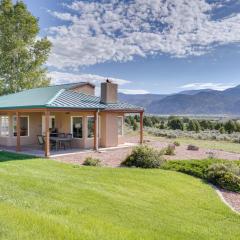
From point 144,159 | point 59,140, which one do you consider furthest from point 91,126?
point 144,159

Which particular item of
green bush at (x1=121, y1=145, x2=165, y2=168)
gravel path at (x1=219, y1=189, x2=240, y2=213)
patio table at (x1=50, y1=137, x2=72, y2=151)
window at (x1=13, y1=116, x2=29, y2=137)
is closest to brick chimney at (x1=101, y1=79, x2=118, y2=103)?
patio table at (x1=50, y1=137, x2=72, y2=151)

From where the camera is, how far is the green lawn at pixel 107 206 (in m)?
6.31

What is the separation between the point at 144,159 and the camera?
48.5ft

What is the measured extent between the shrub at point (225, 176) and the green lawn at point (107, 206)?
61 cm

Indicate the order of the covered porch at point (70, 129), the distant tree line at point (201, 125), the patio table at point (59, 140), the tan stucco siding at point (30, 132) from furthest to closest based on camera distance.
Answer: the distant tree line at point (201, 125)
the tan stucco siding at point (30, 132)
the covered porch at point (70, 129)
the patio table at point (59, 140)

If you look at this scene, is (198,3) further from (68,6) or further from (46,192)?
(46,192)

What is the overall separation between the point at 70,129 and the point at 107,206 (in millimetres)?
13454

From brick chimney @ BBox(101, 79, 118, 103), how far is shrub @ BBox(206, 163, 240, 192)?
9.65 meters

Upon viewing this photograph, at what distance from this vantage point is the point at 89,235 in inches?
236

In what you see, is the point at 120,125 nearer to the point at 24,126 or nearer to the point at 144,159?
the point at 24,126

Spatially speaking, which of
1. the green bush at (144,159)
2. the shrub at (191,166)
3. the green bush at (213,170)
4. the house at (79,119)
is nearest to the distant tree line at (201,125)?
the house at (79,119)

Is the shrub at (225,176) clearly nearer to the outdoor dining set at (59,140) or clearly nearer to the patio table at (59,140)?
the patio table at (59,140)

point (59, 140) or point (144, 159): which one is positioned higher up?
point (59, 140)

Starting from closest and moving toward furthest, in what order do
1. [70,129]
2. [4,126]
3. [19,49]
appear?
1. [70,129]
2. [4,126]
3. [19,49]
